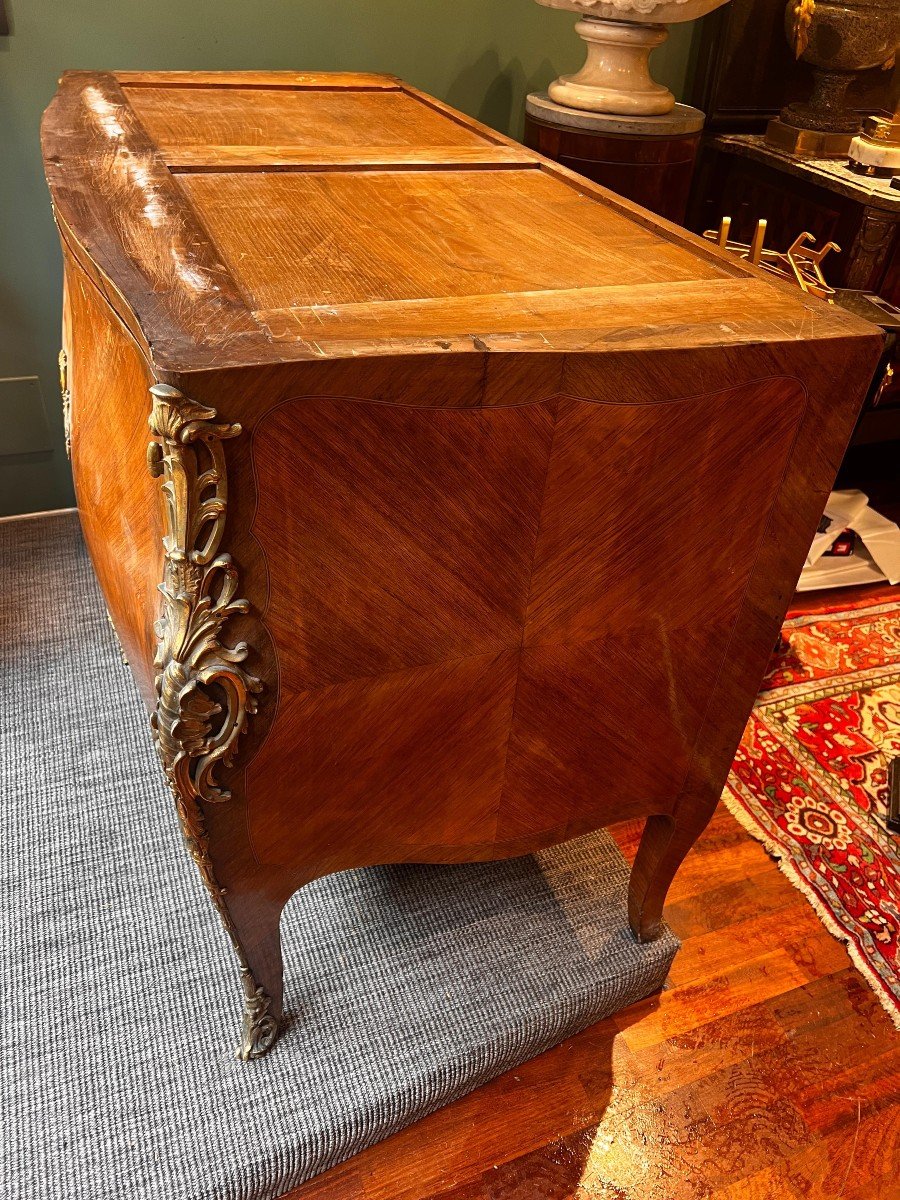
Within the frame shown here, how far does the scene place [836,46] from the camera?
1647mm

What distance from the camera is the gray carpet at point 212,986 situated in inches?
34.8

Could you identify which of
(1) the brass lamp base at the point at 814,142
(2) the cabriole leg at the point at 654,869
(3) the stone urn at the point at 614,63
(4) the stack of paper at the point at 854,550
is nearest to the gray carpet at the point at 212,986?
(2) the cabriole leg at the point at 654,869

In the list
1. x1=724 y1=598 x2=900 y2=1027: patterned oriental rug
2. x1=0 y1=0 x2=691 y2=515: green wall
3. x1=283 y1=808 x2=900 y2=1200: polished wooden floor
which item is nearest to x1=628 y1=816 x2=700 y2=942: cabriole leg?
x1=283 y1=808 x2=900 y2=1200: polished wooden floor

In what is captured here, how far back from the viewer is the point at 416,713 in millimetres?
758

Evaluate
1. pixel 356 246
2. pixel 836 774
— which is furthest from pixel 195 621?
pixel 836 774

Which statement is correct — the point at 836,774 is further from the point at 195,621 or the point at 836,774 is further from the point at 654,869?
the point at 195,621

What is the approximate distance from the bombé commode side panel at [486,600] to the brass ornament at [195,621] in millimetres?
30

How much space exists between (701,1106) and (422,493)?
0.81 metres

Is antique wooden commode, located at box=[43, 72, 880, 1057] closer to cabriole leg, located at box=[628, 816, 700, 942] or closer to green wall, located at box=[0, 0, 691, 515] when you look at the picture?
cabriole leg, located at box=[628, 816, 700, 942]

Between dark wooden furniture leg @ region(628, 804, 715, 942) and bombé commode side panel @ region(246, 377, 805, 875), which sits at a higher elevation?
bombé commode side panel @ region(246, 377, 805, 875)

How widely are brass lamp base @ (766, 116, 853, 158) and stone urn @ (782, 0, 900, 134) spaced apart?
15mm

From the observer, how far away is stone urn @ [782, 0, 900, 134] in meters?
1.60

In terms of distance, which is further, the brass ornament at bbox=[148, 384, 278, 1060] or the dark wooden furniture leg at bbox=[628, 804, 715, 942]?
the dark wooden furniture leg at bbox=[628, 804, 715, 942]

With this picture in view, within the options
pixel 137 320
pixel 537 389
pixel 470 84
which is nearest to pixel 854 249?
pixel 470 84
